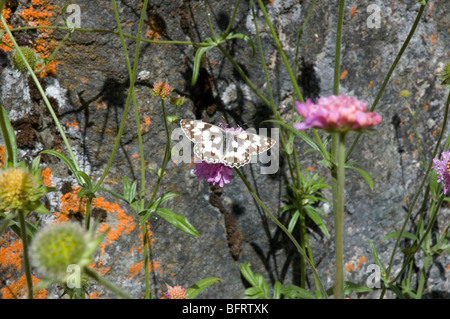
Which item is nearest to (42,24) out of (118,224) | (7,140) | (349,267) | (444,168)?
(7,140)

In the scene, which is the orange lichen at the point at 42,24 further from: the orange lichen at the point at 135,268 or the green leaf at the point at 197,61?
the orange lichen at the point at 135,268

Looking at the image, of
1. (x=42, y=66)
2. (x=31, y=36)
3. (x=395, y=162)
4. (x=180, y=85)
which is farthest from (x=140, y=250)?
(x=395, y=162)

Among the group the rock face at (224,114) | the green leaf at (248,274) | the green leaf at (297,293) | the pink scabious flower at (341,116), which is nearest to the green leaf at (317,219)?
the rock face at (224,114)

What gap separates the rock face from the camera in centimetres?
203

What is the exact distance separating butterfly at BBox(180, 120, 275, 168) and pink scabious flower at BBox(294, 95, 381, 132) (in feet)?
1.85

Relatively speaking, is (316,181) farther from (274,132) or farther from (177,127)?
(177,127)

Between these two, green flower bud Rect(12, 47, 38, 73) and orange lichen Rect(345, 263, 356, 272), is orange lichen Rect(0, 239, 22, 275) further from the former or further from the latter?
orange lichen Rect(345, 263, 356, 272)

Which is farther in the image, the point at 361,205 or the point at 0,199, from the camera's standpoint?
the point at 361,205

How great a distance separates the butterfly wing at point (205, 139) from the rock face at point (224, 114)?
475 millimetres

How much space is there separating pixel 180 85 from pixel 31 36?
0.73 metres

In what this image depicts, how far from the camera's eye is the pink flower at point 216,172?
1.80m

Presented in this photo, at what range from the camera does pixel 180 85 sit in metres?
2.19

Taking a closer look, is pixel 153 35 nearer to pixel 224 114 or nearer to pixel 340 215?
pixel 224 114

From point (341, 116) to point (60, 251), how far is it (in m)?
0.83
